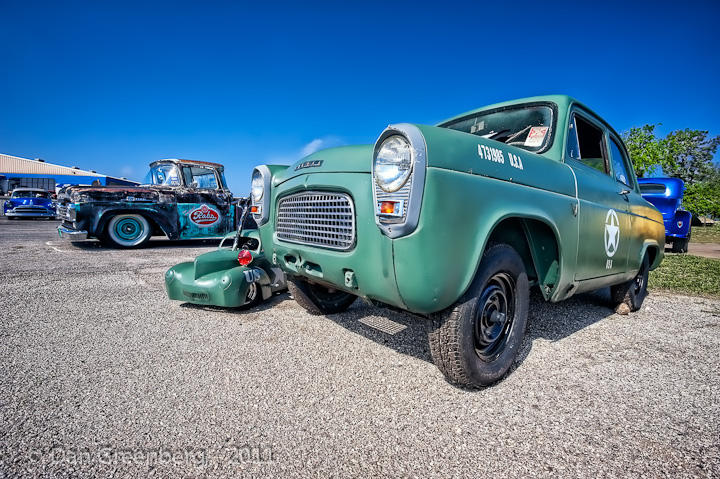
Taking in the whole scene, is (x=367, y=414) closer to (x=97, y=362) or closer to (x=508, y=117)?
(x=97, y=362)

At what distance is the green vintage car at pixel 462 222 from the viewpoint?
161 cm

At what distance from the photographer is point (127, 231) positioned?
307 inches

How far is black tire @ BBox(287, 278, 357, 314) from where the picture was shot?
304 centimetres

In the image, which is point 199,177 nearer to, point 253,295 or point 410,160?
point 253,295

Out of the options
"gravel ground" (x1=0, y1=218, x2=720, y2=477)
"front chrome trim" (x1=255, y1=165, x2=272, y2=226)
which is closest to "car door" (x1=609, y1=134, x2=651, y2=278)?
"gravel ground" (x1=0, y1=218, x2=720, y2=477)

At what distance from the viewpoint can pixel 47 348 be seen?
239 centimetres

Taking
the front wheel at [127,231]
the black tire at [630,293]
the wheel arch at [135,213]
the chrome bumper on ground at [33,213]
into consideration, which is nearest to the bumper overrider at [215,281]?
the black tire at [630,293]

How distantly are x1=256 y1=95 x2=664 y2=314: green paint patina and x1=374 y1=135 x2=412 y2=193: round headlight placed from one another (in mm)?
59

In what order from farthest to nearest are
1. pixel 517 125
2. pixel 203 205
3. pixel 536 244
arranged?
pixel 203 205 → pixel 517 125 → pixel 536 244

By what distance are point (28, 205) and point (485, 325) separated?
22231 mm

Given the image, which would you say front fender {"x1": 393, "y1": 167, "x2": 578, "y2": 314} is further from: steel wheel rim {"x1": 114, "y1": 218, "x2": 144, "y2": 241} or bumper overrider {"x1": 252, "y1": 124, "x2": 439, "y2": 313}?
steel wheel rim {"x1": 114, "y1": 218, "x2": 144, "y2": 241}

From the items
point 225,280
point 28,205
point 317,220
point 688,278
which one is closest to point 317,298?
point 225,280

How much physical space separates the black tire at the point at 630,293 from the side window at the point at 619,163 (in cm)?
94

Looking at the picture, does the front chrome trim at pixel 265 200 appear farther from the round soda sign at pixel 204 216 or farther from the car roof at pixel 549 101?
the round soda sign at pixel 204 216
